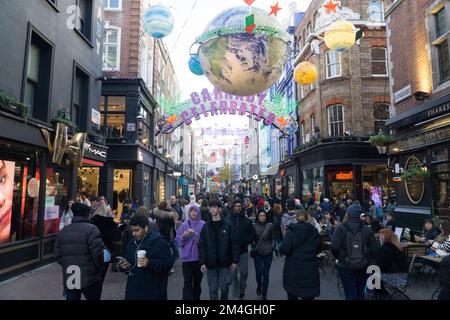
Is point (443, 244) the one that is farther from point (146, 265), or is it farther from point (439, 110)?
point (146, 265)

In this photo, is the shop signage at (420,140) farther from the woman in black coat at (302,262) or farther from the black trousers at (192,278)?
the black trousers at (192,278)

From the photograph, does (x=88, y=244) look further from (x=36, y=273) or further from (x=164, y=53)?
(x=164, y=53)

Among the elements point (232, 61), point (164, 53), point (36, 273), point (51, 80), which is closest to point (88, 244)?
point (232, 61)

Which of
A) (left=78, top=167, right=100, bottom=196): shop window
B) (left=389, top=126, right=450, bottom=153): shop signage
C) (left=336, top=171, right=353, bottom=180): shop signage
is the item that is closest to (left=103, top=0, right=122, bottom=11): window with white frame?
(left=78, top=167, right=100, bottom=196): shop window

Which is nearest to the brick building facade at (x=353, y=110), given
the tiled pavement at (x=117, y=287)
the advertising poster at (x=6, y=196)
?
the tiled pavement at (x=117, y=287)

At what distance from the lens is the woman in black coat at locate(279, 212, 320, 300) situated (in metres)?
4.77

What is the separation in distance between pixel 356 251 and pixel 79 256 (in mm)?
4032

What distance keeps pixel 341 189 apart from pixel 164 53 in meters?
18.1

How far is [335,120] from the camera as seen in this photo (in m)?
21.1

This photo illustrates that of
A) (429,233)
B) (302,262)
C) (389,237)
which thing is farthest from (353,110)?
(302,262)

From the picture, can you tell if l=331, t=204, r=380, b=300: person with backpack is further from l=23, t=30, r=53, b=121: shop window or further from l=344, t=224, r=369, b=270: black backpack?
l=23, t=30, r=53, b=121: shop window

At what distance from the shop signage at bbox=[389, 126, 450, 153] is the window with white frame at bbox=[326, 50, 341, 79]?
8784 mm

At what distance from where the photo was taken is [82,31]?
13.1 m

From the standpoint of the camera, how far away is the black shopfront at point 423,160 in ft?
35.5
